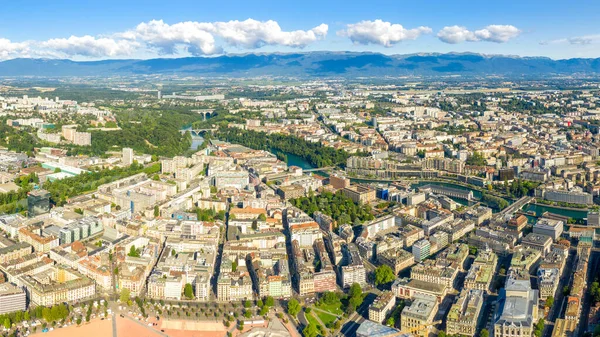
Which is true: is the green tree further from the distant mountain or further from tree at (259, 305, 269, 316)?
the distant mountain

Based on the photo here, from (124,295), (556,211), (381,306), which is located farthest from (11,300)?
(556,211)

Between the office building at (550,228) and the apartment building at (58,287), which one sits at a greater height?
the office building at (550,228)

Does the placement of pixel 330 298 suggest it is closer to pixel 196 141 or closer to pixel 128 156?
pixel 128 156

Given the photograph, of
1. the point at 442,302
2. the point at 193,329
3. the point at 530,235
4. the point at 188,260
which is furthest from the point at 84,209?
the point at 530,235

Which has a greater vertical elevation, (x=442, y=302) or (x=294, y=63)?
(x=294, y=63)

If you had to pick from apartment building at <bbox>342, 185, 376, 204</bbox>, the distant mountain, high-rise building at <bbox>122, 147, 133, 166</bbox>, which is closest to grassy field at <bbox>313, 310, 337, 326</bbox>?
apartment building at <bbox>342, 185, 376, 204</bbox>

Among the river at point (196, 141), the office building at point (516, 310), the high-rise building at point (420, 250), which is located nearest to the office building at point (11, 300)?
the high-rise building at point (420, 250)

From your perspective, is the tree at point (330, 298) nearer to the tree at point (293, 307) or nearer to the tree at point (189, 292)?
the tree at point (293, 307)

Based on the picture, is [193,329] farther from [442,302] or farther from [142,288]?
[442,302]
